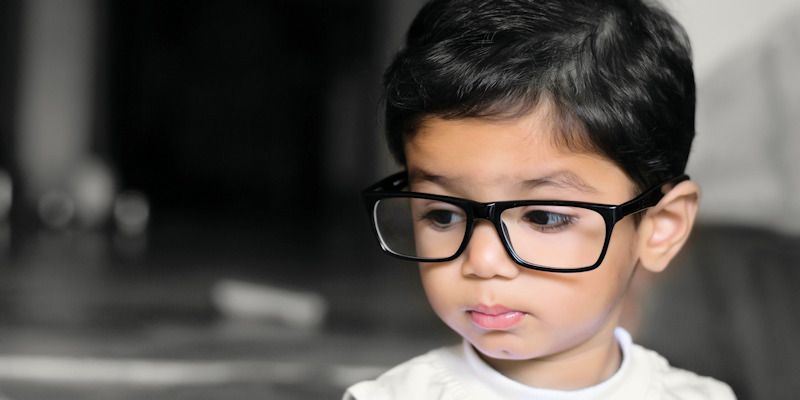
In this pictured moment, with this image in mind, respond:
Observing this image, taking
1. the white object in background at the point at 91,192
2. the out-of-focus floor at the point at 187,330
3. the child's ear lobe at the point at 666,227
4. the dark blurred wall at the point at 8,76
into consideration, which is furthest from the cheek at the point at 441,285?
the dark blurred wall at the point at 8,76

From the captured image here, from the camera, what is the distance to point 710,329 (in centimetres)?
180

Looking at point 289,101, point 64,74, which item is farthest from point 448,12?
point 289,101

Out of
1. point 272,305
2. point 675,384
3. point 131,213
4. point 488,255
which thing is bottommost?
point 272,305

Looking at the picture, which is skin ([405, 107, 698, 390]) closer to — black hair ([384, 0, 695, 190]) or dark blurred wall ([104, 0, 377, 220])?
black hair ([384, 0, 695, 190])

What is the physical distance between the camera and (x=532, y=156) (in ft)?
3.13

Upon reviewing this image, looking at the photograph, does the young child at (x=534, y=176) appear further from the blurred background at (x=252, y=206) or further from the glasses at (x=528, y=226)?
the blurred background at (x=252, y=206)

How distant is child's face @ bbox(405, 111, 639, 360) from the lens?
0.96 m

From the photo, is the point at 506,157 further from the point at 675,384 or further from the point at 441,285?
the point at 675,384

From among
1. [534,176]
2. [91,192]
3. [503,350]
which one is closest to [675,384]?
[503,350]

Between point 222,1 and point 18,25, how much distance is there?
147 cm

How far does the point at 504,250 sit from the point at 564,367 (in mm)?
227

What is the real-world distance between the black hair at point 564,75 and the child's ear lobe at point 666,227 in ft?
0.13

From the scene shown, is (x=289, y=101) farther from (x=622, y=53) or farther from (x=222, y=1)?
(x=622, y=53)

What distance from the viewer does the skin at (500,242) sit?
96 centimetres
